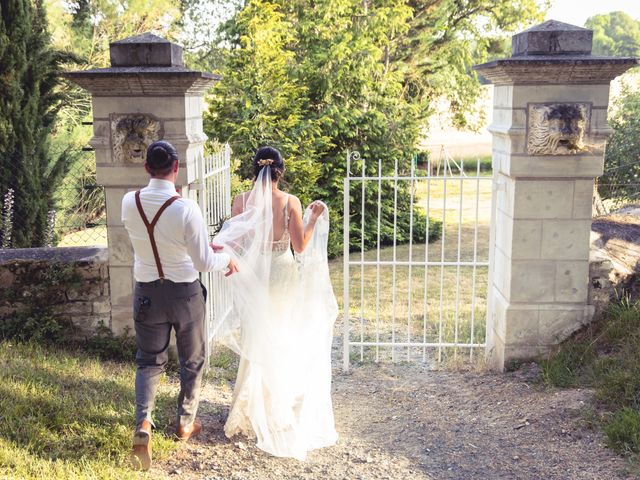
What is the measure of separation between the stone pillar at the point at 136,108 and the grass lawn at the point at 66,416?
1.09 meters

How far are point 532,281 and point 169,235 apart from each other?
2.91 meters

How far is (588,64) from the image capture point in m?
4.88

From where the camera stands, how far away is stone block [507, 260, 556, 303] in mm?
5266

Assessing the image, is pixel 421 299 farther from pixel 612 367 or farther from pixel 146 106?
pixel 146 106

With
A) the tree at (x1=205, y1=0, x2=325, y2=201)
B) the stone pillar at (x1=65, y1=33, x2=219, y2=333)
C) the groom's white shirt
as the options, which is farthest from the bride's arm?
the tree at (x1=205, y1=0, x2=325, y2=201)

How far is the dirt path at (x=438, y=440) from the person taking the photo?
12.8 ft

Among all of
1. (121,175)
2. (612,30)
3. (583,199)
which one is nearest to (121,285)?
(121,175)

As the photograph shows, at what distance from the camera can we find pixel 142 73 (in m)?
4.79

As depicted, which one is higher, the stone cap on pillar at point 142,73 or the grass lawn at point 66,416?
the stone cap on pillar at point 142,73

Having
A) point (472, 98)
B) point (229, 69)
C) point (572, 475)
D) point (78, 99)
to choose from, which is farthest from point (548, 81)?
point (472, 98)

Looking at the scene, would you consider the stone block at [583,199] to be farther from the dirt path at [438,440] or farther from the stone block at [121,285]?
the stone block at [121,285]

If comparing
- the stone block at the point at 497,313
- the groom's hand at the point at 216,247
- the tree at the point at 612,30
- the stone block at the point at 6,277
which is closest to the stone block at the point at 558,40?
the stone block at the point at 497,313

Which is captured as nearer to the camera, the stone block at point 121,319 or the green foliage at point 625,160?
the stone block at point 121,319

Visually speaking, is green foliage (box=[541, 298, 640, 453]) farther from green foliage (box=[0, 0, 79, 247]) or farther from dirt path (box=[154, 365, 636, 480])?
green foliage (box=[0, 0, 79, 247])
